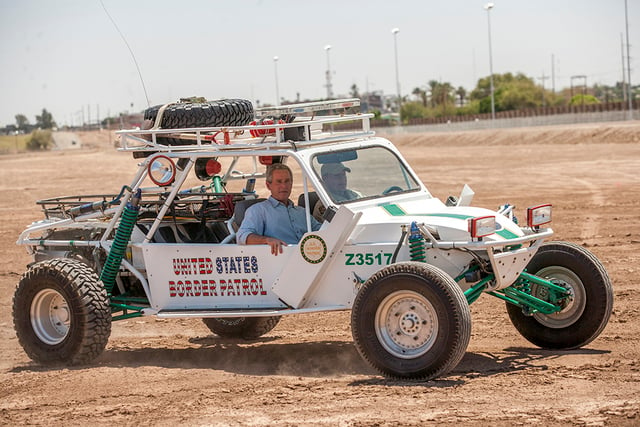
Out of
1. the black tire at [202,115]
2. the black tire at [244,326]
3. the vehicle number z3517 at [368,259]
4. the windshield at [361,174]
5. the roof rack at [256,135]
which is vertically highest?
the black tire at [202,115]

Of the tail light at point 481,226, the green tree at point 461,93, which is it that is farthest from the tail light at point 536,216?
the green tree at point 461,93

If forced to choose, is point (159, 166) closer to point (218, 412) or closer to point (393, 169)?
point (393, 169)

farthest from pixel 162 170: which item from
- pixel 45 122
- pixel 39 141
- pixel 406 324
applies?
pixel 45 122

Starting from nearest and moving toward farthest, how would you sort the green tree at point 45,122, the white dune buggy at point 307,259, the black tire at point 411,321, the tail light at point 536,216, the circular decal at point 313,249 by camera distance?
the black tire at point 411,321 < the white dune buggy at point 307,259 < the circular decal at point 313,249 < the tail light at point 536,216 < the green tree at point 45,122

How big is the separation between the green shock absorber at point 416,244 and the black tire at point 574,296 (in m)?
1.44

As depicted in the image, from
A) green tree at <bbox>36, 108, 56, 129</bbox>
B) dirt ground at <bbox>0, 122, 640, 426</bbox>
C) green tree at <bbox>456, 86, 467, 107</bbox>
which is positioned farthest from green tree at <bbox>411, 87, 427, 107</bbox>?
dirt ground at <bbox>0, 122, 640, 426</bbox>

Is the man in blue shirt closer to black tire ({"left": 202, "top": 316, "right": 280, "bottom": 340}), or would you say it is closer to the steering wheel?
the steering wheel

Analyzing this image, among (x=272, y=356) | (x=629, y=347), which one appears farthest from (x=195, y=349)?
(x=629, y=347)

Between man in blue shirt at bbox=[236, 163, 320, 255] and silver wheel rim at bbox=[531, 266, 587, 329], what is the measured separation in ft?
6.75

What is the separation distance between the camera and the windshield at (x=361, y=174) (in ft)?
29.5

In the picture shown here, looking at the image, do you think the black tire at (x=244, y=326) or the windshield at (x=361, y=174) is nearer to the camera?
the windshield at (x=361, y=174)

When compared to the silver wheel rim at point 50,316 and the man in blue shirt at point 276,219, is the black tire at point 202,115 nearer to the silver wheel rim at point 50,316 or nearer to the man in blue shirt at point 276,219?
the man in blue shirt at point 276,219

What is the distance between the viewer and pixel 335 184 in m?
9.02

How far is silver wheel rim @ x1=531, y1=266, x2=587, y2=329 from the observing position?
8922 mm
